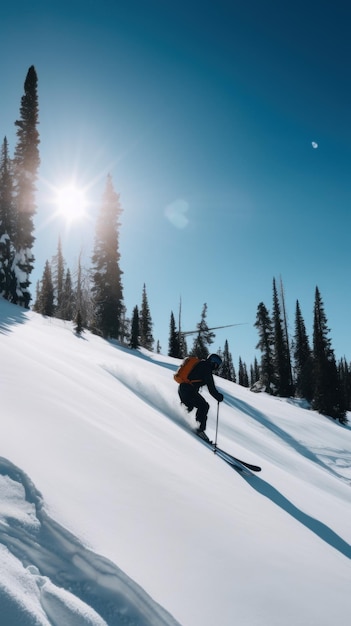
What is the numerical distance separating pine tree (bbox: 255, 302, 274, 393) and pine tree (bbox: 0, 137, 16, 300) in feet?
95.2

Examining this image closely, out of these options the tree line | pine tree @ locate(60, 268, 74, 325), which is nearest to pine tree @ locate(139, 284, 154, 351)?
the tree line

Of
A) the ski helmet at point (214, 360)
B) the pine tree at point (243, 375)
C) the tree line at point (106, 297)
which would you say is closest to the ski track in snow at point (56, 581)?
the ski helmet at point (214, 360)

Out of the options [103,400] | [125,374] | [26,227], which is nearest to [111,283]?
[26,227]

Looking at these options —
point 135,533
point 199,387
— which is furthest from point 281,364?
point 135,533

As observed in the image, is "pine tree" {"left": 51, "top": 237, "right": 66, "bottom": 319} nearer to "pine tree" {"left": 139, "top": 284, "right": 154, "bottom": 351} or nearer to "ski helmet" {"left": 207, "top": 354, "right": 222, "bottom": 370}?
"pine tree" {"left": 139, "top": 284, "right": 154, "bottom": 351}

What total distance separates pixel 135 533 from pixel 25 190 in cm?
2852

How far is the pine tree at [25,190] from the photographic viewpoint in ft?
84.3

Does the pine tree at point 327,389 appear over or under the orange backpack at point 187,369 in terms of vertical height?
under

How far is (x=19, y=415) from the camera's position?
3475 millimetres

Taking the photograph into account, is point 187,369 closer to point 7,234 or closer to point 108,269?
point 7,234

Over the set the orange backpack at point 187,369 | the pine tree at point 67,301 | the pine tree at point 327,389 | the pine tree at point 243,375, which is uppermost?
the pine tree at point 67,301

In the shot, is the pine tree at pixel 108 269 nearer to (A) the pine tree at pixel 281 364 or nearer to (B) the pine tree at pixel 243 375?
(A) the pine tree at pixel 281 364

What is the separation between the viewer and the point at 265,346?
4472 cm

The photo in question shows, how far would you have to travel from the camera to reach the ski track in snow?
1484 mm
